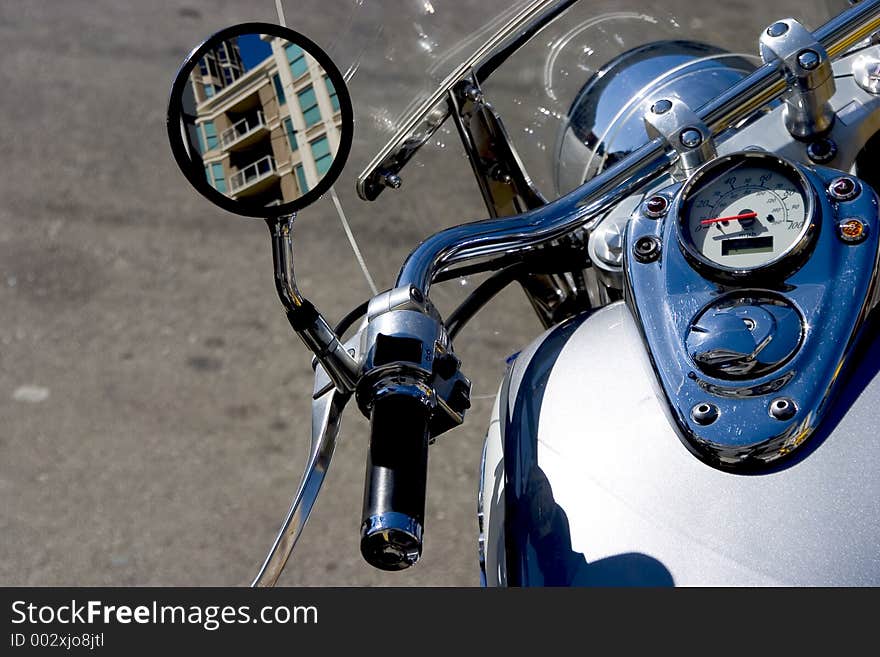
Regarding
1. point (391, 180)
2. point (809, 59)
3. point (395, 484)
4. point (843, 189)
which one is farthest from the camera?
point (391, 180)

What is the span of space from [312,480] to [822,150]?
0.58m

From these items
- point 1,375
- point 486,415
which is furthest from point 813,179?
point 1,375

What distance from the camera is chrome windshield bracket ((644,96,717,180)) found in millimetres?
1066

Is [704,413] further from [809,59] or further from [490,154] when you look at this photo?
[490,154]

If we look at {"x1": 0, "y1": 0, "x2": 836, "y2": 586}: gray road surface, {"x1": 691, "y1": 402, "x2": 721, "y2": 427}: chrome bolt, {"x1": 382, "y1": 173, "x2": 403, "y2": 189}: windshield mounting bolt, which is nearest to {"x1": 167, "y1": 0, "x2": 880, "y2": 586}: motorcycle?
{"x1": 691, "y1": 402, "x2": 721, "y2": 427}: chrome bolt

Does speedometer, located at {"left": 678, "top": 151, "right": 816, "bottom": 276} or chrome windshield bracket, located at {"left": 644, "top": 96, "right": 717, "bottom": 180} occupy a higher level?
chrome windshield bracket, located at {"left": 644, "top": 96, "right": 717, "bottom": 180}

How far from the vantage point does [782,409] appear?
85cm

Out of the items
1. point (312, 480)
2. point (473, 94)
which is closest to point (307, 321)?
point (312, 480)

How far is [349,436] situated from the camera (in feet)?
8.88

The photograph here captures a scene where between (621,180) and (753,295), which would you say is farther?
(621,180)

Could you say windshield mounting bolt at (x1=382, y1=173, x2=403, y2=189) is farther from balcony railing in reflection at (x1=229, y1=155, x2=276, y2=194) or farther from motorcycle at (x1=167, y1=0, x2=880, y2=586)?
balcony railing in reflection at (x1=229, y1=155, x2=276, y2=194)

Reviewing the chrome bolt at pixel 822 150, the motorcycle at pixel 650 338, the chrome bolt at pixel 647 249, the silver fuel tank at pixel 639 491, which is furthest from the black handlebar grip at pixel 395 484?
the chrome bolt at pixel 822 150

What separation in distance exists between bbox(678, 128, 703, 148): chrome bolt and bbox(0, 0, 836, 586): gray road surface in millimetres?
364

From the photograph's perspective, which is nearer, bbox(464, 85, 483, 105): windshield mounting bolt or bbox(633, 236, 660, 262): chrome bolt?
bbox(633, 236, 660, 262): chrome bolt
